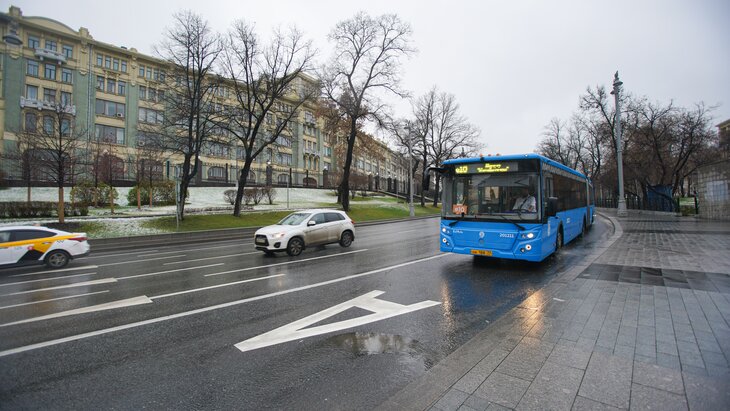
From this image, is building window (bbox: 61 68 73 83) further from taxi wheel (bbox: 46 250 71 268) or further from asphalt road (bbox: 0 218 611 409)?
asphalt road (bbox: 0 218 611 409)

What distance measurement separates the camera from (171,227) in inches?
835

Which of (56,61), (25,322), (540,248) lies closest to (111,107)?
(56,61)

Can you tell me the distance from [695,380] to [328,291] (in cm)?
546

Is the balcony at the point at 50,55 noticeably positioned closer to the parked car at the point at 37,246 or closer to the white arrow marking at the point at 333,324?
the parked car at the point at 37,246

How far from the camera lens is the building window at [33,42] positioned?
41.7 m

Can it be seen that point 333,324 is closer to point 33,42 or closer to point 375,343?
point 375,343

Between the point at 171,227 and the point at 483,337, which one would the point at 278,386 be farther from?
the point at 171,227

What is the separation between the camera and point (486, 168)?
8.84m

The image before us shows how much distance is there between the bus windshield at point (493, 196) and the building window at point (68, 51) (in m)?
57.2

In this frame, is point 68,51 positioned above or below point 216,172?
above

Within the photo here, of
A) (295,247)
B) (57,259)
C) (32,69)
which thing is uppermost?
(32,69)

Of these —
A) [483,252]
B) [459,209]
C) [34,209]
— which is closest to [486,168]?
Answer: [459,209]

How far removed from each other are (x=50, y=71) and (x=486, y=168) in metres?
57.1

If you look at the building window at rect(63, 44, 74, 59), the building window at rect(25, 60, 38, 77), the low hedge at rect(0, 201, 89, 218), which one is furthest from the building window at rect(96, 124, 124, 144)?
the low hedge at rect(0, 201, 89, 218)
